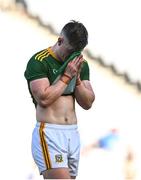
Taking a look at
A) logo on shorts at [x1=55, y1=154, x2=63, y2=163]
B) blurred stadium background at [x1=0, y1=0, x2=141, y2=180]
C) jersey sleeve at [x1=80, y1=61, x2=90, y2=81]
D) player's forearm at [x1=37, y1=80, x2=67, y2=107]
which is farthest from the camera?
blurred stadium background at [x1=0, y1=0, x2=141, y2=180]

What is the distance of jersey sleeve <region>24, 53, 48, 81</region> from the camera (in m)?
4.92

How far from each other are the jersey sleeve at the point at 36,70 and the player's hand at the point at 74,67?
5.9 inches

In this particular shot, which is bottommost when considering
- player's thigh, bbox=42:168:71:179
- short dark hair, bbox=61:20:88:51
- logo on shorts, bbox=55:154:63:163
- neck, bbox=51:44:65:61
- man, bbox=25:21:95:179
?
player's thigh, bbox=42:168:71:179

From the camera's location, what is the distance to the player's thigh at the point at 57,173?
4.88 m

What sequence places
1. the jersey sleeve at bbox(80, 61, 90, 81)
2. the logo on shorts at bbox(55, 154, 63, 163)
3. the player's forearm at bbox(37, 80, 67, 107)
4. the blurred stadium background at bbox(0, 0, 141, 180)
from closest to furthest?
1. the player's forearm at bbox(37, 80, 67, 107)
2. the logo on shorts at bbox(55, 154, 63, 163)
3. the jersey sleeve at bbox(80, 61, 90, 81)
4. the blurred stadium background at bbox(0, 0, 141, 180)

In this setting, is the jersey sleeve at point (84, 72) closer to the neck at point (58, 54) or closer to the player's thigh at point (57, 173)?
the neck at point (58, 54)

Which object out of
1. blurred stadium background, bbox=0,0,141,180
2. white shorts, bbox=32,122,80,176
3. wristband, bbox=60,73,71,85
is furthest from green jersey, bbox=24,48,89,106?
blurred stadium background, bbox=0,0,141,180

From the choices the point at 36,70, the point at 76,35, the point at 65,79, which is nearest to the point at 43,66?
the point at 36,70

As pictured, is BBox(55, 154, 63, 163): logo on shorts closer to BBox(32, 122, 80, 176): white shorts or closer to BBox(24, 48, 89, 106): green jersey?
BBox(32, 122, 80, 176): white shorts

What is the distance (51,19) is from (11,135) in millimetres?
1569

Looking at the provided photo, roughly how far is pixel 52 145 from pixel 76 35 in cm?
70

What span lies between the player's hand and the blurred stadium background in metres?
5.23

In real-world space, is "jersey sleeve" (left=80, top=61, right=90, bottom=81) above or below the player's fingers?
below

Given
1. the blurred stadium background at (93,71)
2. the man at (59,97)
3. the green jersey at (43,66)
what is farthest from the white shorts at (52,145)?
the blurred stadium background at (93,71)
